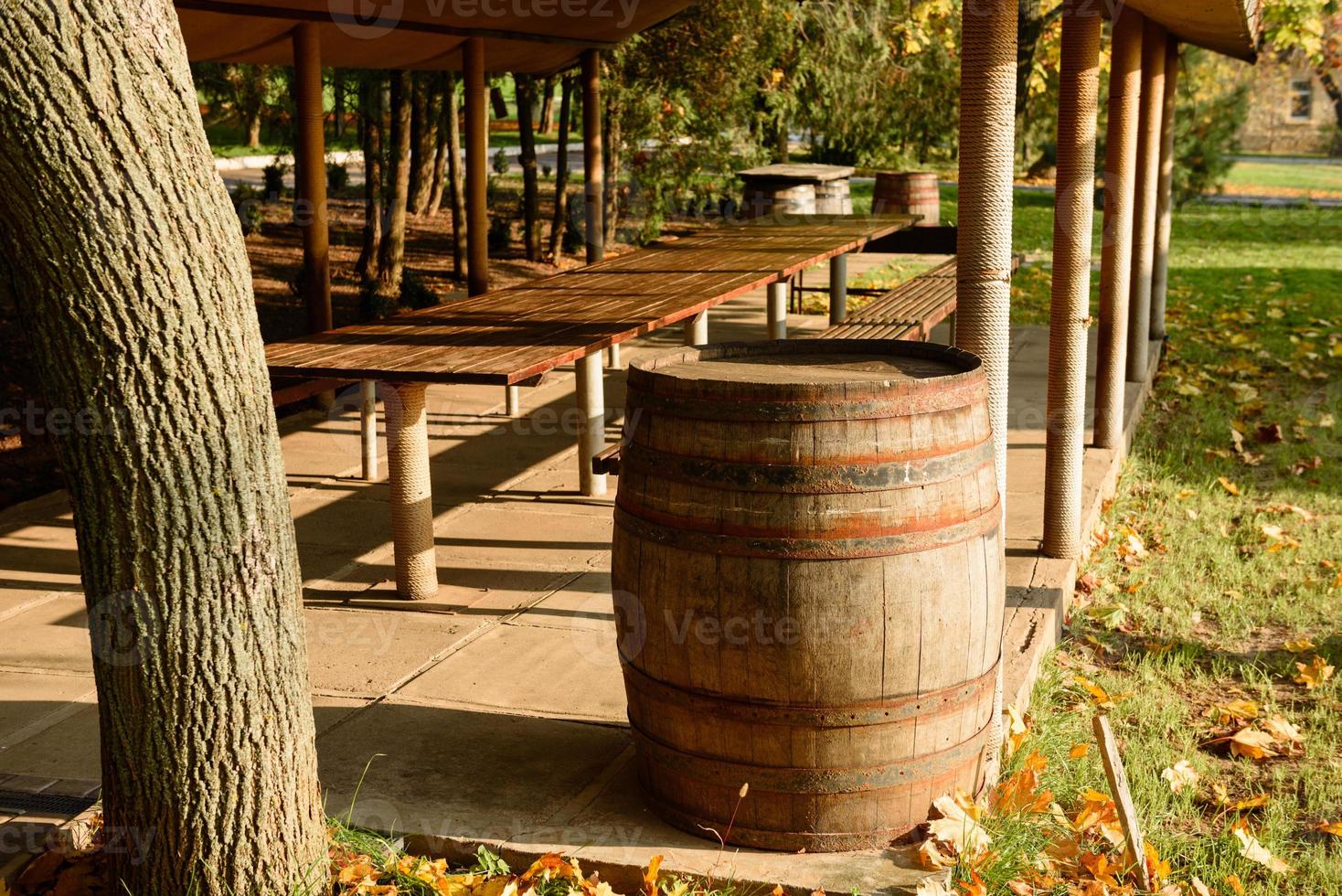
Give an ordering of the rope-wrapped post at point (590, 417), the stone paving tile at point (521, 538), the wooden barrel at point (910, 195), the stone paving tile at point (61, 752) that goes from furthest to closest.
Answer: the wooden barrel at point (910, 195), the rope-wrapped post at point (590, 417), the stone paving tile at point (521, 538), the stone paving tile at point (61, 752)

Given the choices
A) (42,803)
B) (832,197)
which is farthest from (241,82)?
(42,803)

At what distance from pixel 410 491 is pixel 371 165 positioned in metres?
9.58

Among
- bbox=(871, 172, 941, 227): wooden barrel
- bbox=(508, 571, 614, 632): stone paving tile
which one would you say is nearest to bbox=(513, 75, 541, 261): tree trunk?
bbox=(871, 172, 941, 227): wooden barrel

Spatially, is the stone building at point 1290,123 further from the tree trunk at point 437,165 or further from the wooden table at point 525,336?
the wooden table at point 525,336

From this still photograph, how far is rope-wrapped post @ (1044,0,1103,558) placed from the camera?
17.9ft

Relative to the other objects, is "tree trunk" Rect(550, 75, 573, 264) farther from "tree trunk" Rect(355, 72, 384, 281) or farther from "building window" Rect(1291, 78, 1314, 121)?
"building window" Rect(1291, 78, 1314, 121)

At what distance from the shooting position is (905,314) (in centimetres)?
752

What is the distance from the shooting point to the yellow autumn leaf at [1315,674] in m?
4.86

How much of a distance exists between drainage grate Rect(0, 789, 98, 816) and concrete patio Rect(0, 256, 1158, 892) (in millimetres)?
25

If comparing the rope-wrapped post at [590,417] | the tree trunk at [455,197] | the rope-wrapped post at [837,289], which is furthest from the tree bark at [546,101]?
the rope-wrapped post at [590,417]

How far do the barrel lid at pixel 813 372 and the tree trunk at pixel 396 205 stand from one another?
31.2 ft

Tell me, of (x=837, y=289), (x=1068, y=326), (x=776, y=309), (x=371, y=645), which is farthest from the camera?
(x=837, y=289)

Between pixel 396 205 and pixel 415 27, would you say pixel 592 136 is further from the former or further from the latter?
pixel 396 205

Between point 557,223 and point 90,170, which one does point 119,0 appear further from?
point 557,223
